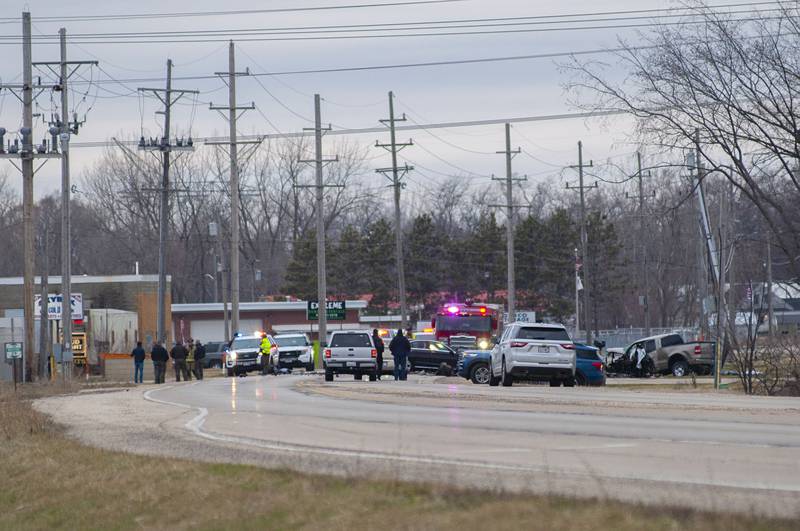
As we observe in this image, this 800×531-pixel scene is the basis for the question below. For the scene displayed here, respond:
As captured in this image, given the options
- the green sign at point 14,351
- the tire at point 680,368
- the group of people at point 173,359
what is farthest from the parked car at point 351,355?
the tire at point 680,368

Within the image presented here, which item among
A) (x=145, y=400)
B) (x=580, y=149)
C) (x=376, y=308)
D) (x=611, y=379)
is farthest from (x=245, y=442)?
(x=376, y=308)

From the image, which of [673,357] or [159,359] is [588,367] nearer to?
[673,357]

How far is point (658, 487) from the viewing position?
1075 centimetres

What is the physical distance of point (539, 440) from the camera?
52.0ft

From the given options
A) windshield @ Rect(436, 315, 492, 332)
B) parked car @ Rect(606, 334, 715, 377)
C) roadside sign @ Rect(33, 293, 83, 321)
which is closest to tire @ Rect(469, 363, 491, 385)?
parked car @ Rect(606, 334, 715, 377)

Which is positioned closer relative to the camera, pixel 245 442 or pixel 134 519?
pixel 134 519

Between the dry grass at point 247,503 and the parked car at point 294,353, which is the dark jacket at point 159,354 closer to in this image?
the parked car at point 294,353

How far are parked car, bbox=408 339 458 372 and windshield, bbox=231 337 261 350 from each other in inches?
249

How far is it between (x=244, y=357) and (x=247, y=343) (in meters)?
0.78

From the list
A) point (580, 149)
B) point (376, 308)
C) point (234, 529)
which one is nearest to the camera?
point (234, 529)

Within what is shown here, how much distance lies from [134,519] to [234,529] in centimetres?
179

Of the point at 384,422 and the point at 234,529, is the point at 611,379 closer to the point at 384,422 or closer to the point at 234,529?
the point at 384,422

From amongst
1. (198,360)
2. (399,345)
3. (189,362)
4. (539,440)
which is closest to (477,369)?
(399,345)

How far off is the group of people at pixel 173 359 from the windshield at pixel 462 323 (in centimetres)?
1267
